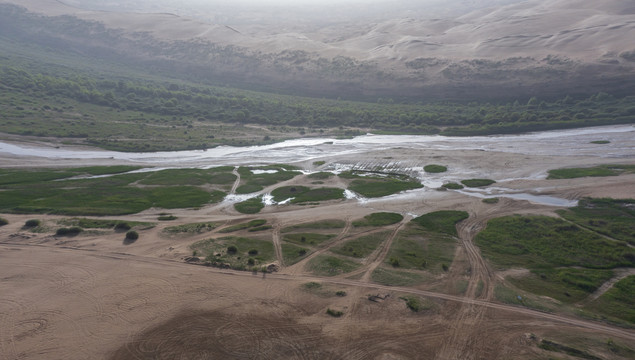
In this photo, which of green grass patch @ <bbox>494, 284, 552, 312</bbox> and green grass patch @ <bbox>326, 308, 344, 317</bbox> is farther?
green grass patch @ <bbox>494, 284, 552, 312</bbox>

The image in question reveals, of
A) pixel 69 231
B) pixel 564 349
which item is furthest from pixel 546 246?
pixel 69 231

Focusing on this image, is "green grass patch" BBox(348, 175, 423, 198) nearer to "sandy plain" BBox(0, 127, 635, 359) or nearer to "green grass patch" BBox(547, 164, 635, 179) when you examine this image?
"sandy plain" BBox(0, 127, 635, 359)

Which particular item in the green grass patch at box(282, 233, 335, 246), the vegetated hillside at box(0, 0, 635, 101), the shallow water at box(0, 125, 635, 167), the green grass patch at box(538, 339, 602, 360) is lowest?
the green grass patch at box(538, 339, 602, 360)

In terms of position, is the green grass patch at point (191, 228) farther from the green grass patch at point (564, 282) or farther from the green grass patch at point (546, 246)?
the green grass patch at point (564, 282)

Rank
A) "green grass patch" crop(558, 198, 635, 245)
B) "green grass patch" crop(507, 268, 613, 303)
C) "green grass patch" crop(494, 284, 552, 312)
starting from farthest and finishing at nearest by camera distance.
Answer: "green grass patch" crop(558, 198, 635, 245), "green grass patch" crop(507, 268, 613, 303), "green grass patch" crop(494, 284, 552, 312)

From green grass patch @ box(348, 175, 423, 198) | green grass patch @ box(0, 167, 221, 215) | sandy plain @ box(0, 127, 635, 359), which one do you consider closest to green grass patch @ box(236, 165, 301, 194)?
green grass patch @ box(0, 167, 221, 215)

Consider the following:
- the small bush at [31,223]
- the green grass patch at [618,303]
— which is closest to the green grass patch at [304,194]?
the small bush at [31,223]

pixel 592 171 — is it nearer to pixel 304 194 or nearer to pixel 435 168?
pixel 435 168
